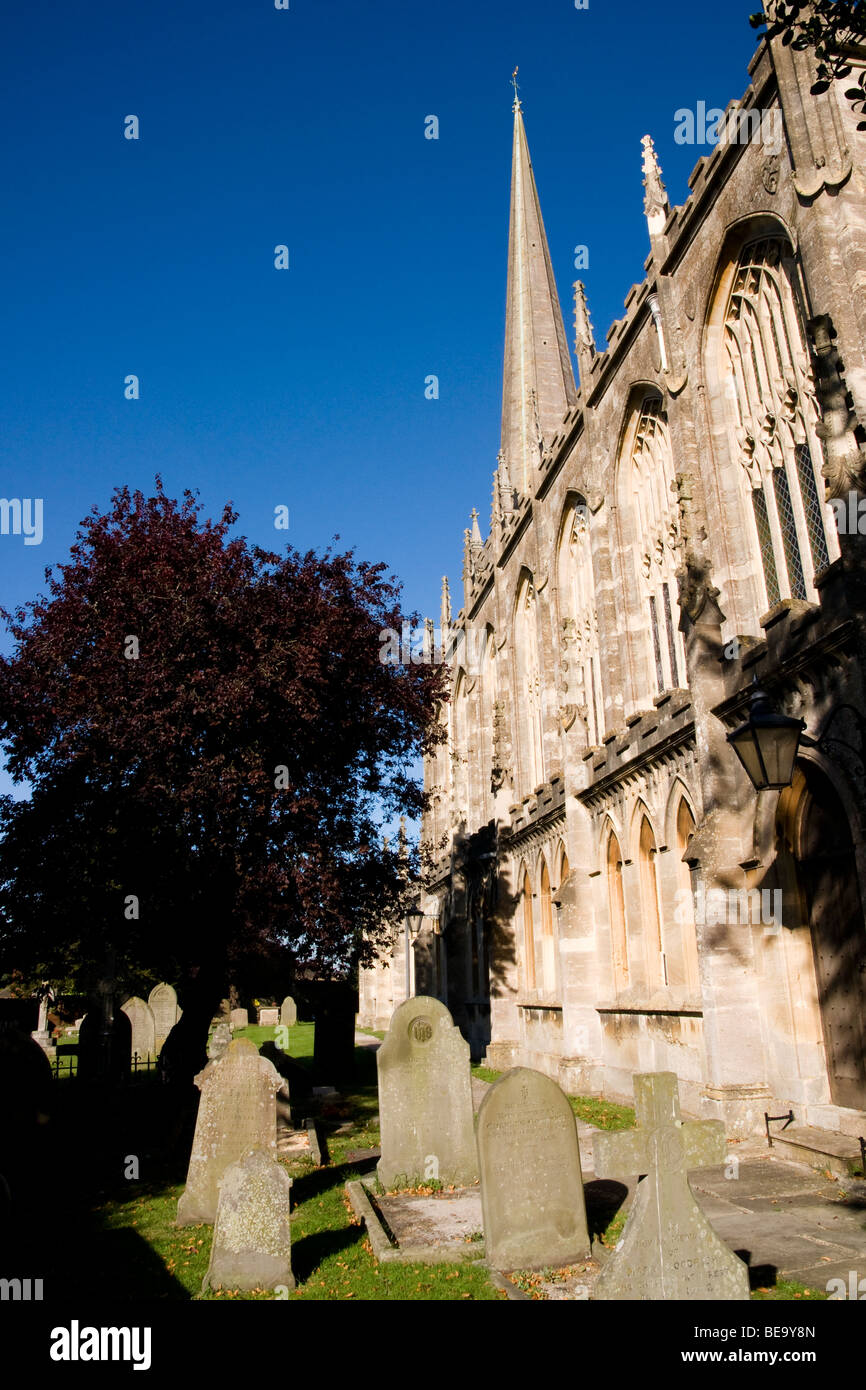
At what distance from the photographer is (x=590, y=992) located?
18062 millimetres

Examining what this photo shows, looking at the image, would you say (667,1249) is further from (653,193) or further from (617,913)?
(653,193)

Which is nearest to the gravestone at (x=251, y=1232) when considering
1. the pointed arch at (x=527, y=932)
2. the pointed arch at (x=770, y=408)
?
the pointed arch at (x=770, y=408)

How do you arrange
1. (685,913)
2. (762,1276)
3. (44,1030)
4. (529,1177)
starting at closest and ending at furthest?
(762,1276), (529,1177), (685,913), (44,1030)

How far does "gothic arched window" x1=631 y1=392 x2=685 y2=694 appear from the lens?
16.7m

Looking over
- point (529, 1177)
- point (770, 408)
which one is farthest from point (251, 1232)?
point (770, 408)

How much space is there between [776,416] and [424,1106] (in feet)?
33.5

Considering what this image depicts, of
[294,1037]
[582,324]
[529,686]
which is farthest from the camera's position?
[294,1037]

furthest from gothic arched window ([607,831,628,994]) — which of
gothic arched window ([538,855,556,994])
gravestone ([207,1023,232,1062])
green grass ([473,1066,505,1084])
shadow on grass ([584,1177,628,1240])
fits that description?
gravestone ([207,1023,232,1062])

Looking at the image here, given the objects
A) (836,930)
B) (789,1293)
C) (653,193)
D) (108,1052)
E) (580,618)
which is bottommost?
(789,1293)

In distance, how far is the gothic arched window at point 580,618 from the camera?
20891 millimetres

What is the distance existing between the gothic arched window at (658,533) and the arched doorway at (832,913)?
489 centimetres

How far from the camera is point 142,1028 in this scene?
26.4 m

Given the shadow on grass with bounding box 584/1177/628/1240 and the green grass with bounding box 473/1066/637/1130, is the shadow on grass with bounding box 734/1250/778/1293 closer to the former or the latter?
the shadow on grass with bounding box 584/1177/628/1240
